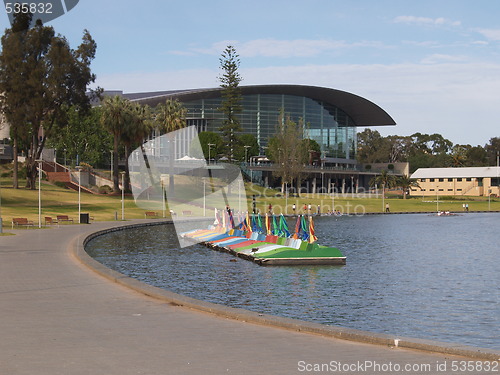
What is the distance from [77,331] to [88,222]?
47.0m

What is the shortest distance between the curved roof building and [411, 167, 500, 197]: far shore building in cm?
A: 2370

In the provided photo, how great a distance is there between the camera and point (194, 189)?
10962 cm

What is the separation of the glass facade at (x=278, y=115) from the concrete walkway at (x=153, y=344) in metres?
138

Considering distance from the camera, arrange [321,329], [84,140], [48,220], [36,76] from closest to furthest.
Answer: [321,329]
[48,220]
[36,76]
[84,140]

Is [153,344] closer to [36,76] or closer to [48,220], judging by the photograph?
[48,220]

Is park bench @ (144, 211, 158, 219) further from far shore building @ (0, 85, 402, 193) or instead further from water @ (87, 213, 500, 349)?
far shore building @ (0, 85, 402, 193)

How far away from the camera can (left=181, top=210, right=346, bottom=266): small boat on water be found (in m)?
34.9

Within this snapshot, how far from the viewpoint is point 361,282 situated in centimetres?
2802

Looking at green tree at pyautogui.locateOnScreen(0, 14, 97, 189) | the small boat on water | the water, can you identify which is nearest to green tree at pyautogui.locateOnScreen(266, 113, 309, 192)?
green tree at pyautogui.locateOnScreen(0, 14, 97, 189)

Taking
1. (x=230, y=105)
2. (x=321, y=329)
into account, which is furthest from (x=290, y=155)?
(x=321, y=329)

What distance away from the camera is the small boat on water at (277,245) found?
115ft

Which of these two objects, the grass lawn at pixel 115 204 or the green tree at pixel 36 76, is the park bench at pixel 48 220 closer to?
the grass lawn at pixel 115 204

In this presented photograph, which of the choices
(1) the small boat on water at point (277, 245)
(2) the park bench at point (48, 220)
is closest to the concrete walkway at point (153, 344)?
(1) the small boat on water at point (277, 245)

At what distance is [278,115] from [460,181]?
48.4m
